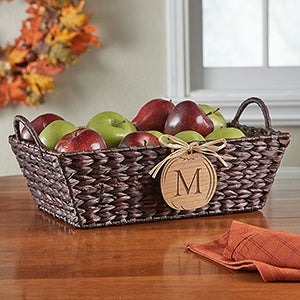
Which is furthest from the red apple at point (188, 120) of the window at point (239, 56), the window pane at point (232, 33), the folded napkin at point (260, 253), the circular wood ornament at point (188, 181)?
the window pane at point (232, 33)

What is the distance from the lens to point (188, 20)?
9.01ft

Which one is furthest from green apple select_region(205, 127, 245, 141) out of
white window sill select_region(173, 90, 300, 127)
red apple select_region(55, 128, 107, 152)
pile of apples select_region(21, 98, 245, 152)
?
white window sill select_region(173, 90, 300, 127)

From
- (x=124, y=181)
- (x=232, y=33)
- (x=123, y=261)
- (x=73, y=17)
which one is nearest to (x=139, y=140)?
(x=124, y=181)

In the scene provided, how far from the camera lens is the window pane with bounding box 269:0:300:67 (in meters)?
2.85

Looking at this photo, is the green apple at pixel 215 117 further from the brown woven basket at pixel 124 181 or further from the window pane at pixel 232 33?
the window pane at pixel 232 33

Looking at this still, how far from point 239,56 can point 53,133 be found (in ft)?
4.91

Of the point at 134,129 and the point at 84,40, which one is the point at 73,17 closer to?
the point at 84,40

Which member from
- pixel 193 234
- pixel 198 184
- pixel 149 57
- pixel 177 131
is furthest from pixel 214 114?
pixel 149 57

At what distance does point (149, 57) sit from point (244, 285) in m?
1.76

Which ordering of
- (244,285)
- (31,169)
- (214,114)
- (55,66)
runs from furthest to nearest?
(55,66), (214,114), (31,169), (244,285)

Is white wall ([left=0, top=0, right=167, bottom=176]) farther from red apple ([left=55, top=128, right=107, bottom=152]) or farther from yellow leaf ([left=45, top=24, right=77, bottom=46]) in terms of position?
red apple ([left=55, top=128, right=107, bottom=152])

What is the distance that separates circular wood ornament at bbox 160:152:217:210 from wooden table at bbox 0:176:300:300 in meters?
0.04

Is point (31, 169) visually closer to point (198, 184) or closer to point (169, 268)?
point (198, 184)

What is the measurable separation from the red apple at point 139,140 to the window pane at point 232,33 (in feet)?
4.69
